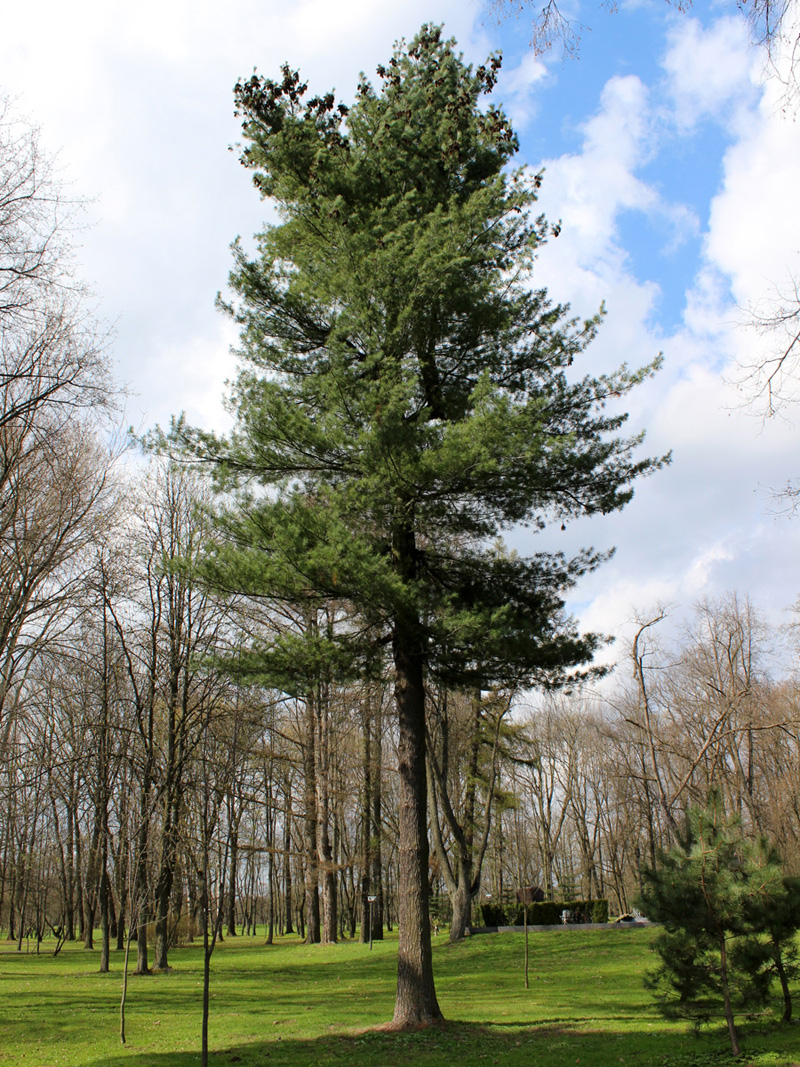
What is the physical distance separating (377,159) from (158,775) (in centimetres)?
1381

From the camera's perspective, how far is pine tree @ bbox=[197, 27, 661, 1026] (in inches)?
337

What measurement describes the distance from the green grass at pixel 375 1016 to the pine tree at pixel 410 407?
121cm

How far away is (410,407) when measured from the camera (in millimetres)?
9414

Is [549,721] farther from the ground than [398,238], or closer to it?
closer to it

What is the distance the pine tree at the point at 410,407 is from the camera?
8.55 m

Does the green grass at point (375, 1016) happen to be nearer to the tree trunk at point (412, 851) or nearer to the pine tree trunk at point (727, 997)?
the pine tree trunk at point (727, 997)

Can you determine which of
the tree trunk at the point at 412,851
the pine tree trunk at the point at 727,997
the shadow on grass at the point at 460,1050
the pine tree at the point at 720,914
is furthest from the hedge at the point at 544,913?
the pine tree trunk at the point at 727,997

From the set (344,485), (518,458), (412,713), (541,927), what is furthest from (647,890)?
(541,927)

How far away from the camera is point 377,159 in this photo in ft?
31.9

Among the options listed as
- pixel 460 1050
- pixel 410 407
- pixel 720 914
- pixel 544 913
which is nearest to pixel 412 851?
pixel 460 1050

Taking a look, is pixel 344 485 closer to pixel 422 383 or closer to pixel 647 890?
pixel 422 383

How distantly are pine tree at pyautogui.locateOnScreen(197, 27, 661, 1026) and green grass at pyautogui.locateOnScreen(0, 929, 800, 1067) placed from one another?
47.5 inches

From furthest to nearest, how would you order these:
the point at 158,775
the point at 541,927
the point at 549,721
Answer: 1. the point at 549,721
2. the point at 541,927
3. the point at 158,775

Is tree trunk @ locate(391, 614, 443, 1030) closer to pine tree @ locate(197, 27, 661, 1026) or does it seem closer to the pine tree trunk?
pine tree @ locate(197, 27, 661, 1026)
